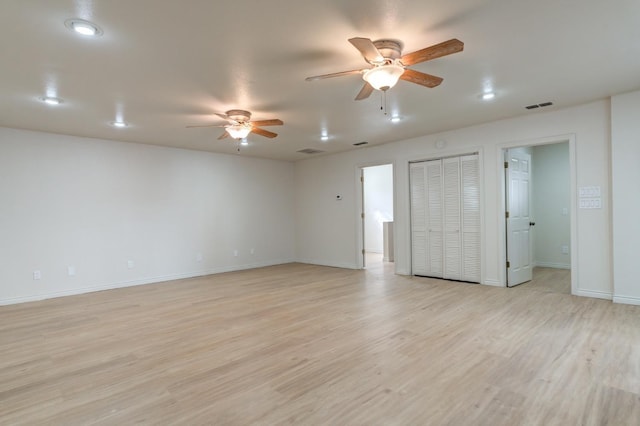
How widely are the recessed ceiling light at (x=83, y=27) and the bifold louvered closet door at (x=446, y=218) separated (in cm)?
527

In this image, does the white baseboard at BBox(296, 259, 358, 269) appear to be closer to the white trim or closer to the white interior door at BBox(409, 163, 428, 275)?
the white interior door at BBox(409, 163, 428, 275)

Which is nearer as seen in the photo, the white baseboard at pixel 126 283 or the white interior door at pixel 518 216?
the white baseboard at pixel 126 283

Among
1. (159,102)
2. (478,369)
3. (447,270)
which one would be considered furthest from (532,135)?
(159,102)

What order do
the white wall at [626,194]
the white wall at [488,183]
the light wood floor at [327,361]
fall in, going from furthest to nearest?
the white wall at [488,183], the white wall at [626,194], the light wood floor at [327,361]

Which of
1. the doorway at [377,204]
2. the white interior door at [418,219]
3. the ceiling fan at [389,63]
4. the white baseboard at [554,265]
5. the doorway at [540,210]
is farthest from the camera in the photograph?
the doorway at [377,204]

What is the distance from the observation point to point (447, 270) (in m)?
6.08

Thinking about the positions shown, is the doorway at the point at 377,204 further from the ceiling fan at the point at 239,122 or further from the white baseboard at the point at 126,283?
the ceiling fan at the point at 239,122

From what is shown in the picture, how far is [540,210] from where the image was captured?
7301 millimetres

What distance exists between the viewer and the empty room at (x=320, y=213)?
2.36m

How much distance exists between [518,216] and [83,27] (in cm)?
614

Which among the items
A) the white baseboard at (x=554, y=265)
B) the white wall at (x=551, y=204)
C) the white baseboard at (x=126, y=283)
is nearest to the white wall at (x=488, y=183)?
the white baseboard at (x=126, y=283)

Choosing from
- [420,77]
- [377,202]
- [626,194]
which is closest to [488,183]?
[626,194]

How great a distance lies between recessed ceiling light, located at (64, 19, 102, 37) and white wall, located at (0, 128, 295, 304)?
3.97 m

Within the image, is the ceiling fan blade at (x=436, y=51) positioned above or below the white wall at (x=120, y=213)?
above
